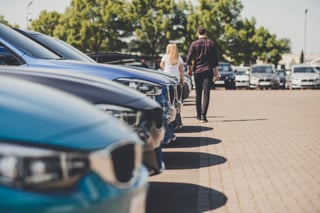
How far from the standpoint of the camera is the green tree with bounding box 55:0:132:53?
61.6m

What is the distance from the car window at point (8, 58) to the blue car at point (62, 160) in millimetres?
3239

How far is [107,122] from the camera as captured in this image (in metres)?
2.74

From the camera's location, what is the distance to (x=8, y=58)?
5.93 meters

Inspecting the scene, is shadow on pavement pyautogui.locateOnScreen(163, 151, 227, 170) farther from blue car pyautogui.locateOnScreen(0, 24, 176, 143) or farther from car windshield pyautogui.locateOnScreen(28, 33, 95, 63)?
car windshield pyautogui.locateOnScreen(28, 33, 95, 63)

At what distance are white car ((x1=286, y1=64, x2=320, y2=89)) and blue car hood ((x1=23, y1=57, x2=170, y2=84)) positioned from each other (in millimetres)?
29270

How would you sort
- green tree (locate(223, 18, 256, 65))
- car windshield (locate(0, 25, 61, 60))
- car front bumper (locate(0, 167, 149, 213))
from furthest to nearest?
1. green tree (locate(223, 18, 256, 65))
2. car windshield (locate(0, 25, 61, 60))
3. car front bumper (locate(0, 167, 149, 213))

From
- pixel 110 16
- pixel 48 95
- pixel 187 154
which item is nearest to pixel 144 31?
pixel 110 16

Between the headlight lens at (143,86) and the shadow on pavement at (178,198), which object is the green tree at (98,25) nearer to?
the headlight lens at (143,86)

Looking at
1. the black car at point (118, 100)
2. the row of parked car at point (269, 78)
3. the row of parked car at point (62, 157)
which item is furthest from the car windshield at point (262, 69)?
the row of parked car at point (62, 157)

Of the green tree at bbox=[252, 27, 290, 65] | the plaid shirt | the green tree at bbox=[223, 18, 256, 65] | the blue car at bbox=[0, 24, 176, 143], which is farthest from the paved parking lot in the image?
the green tree at bbox=[252, 27, 290, 65]

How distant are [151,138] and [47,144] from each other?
210 cm

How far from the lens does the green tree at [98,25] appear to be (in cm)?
6156

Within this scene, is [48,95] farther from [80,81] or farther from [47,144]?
[80,81]

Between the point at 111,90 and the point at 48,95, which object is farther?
the point at 111,90
